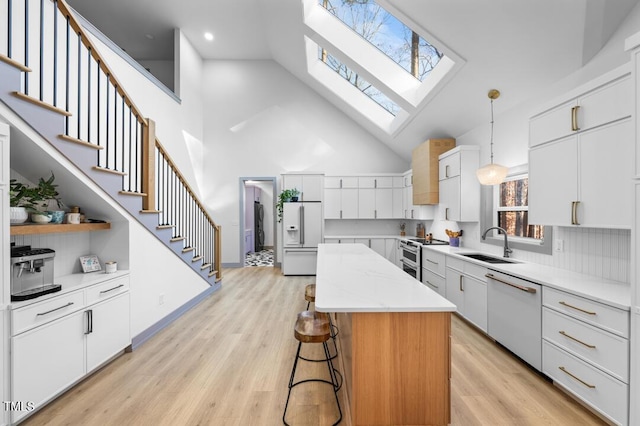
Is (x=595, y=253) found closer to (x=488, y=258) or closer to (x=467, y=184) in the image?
(x=488, y=258)

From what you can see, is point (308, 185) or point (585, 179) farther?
point (308, 185)

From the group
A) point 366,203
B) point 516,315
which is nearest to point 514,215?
point 516,315

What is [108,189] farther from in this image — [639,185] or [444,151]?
[444,151]

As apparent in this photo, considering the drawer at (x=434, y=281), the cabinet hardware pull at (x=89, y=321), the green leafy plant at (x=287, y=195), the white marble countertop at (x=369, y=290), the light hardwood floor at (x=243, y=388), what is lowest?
the light hardwood floor at (x=243, y=388)

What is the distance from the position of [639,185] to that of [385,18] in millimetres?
3761

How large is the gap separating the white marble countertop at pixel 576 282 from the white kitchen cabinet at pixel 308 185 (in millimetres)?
3969

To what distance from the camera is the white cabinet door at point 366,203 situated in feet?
22.0

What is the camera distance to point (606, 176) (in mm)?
2033

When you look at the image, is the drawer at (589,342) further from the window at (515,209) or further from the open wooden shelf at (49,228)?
the open wooden shelf at (49,228)

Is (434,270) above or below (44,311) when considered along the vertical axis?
below

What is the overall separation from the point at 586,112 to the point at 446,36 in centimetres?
162

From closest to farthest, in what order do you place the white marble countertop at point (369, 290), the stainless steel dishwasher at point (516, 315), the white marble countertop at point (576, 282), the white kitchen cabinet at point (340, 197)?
1. the white marble countertop at point (369, 290)
2. the white marble countertop at point (576, 282)
3. the stainless steel dishwasher at point (516, 315)
4. the white kitchen cabinet at point (340, 197)

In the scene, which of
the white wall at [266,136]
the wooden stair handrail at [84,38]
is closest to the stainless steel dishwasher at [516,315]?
the wooden stair handrail at [84,38]

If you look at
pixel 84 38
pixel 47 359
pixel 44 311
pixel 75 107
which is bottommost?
pixel 47 359
